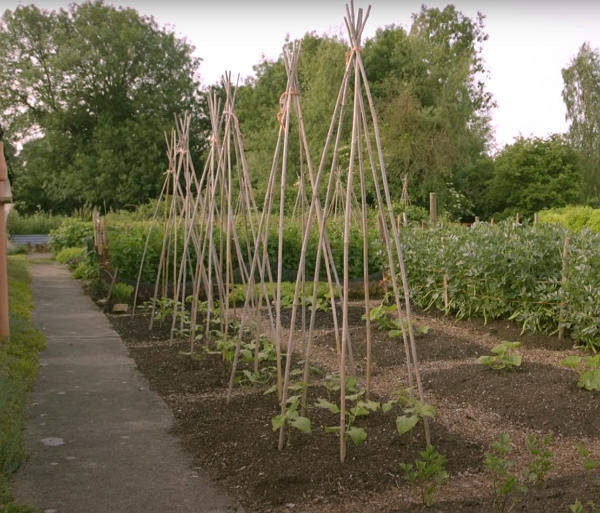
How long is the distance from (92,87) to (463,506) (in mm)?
33007

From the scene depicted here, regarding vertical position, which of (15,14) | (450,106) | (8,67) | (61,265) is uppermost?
(15,14)

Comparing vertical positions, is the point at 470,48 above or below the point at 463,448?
above

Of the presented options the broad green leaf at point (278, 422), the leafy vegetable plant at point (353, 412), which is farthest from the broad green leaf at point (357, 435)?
the broad green leaf at point (278, 422)

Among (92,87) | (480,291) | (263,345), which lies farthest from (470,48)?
(263,345)

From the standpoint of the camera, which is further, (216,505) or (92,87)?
(92,87)

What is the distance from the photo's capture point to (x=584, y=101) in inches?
1441

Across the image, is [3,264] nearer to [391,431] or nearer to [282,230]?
[282,230]

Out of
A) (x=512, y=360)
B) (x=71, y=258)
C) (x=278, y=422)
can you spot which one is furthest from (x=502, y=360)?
(x=71, y=258)

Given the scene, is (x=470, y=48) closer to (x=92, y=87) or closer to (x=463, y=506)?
(x=92, y=87)

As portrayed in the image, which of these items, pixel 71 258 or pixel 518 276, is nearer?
pixel 518 276

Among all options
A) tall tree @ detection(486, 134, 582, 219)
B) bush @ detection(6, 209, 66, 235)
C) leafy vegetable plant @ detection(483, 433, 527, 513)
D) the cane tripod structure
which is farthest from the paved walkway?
tall tree @ detection(486, 134, 582, 219)

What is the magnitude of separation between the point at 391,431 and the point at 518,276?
12.3 feet

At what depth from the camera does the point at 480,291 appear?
27.9ft

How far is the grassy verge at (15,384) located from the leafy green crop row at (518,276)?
4720 millimetres
